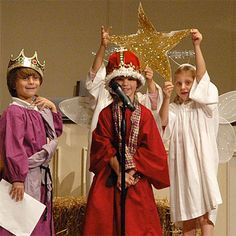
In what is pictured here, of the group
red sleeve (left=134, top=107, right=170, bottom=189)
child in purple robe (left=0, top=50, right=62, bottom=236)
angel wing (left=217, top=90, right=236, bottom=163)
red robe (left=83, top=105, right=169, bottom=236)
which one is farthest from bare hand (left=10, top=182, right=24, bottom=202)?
angel wing (left=217, top=90, right=236, bottom=163)

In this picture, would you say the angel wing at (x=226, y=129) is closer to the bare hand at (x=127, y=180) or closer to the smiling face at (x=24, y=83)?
the bare hand at (x=127, y=180)

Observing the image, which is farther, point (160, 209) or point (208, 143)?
point (160, 209)

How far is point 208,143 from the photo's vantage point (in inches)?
127

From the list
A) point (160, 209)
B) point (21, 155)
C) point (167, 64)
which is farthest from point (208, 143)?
point (21, 155)

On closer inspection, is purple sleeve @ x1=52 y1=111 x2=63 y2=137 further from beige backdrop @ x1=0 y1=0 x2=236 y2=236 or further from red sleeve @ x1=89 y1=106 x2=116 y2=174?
beige backdrop @ x1=0 y1=0 x2=236 y2=236

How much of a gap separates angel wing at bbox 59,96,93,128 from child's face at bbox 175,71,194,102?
1.90 ft

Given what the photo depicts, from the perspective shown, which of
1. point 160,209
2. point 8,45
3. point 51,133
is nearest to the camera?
point 51,133

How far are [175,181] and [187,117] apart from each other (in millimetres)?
347

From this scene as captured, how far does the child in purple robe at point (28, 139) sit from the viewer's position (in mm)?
2816

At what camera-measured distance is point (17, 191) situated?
2807 mm

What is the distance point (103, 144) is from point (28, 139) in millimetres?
360

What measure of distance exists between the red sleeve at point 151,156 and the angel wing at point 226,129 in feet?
2.63

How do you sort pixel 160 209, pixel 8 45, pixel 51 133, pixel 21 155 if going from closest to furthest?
1. pixel 21 155
2. pixel 51 133
3. pixel 160 209
4. pixel 8 45

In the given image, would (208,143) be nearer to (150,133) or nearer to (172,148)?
(172,148)
